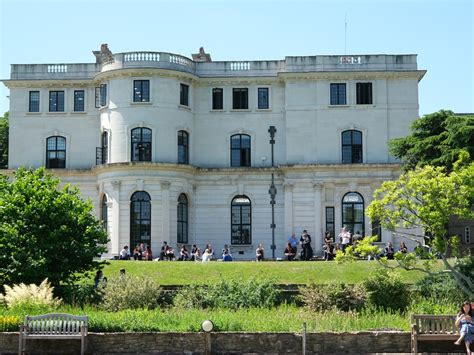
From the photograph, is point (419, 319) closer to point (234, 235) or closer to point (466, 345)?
point (466, 345)

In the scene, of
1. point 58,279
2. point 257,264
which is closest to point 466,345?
point 58,279

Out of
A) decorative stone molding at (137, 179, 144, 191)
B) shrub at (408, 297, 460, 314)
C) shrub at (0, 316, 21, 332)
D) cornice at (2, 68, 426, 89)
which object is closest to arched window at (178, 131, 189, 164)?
decorative stone molding at (137, 179, 144, 191)

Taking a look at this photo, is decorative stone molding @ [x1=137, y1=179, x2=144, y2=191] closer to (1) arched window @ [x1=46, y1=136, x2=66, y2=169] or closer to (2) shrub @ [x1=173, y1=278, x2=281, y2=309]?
(1) arched window @ [x1=46, y1=136, x2=66, y2=169]

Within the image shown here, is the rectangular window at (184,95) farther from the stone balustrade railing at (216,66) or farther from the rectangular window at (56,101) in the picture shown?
the rectangular window at (56,101)

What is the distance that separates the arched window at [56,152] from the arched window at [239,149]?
11.7 m

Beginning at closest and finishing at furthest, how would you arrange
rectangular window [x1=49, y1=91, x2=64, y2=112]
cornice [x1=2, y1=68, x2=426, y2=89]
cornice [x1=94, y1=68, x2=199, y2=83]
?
cornice [x1=94, y1=68, x2=199, y2=83], cornice [x1=2, y1=68, x2=426, y2=89], rectangular window [x1=49, y1=91, x2=64, y2=112]

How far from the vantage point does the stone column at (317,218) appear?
56.0 meters

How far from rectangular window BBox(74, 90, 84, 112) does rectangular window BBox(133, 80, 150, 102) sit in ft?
16.9

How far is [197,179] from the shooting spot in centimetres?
5753

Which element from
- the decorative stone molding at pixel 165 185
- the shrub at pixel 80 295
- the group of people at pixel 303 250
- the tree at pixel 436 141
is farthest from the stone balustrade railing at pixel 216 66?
the shrub at pixel 80 295

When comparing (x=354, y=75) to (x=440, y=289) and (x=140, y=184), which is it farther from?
(x=440, y=289)

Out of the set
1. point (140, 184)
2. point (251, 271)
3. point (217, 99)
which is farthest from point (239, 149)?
point (251, 271)

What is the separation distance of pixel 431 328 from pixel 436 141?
1096 inches

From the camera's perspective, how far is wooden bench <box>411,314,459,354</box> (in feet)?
81.0
